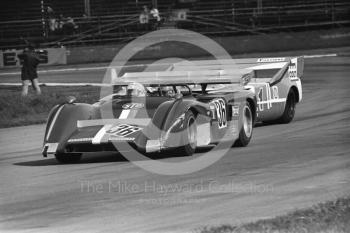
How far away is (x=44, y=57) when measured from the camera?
36.0 m

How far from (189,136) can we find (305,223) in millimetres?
4603

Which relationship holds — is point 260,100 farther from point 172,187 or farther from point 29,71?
point 29,71

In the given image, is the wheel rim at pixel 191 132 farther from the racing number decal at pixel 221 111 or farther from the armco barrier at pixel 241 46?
the armco barrier at pixel 241 46

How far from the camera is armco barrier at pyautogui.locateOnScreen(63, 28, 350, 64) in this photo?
116ft

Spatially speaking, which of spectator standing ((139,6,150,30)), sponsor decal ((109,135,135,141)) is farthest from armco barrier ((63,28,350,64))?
sponsor decal ((109,135,135,141))

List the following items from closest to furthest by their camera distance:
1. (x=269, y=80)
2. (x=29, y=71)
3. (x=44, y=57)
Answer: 1. (x=269, y=80)
2. (x=29, y=71)
3. (x=44, y=57)

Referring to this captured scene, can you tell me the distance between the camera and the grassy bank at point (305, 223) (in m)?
6.68

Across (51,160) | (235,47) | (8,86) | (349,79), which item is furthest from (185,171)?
(235,47)

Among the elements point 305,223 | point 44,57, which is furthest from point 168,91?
point 44,57

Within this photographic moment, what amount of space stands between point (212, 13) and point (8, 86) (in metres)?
13.0

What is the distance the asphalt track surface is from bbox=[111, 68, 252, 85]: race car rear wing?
40.1 inches

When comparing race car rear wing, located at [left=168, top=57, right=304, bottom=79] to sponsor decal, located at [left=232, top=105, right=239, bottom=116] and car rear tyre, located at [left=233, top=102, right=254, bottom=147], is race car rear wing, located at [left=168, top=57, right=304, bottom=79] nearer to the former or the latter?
car rear tyre, located at [left=233, top=102, right=254, bottom=147]

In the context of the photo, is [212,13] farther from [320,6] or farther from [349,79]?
[349,79]

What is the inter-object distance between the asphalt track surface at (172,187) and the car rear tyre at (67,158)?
13 cm
